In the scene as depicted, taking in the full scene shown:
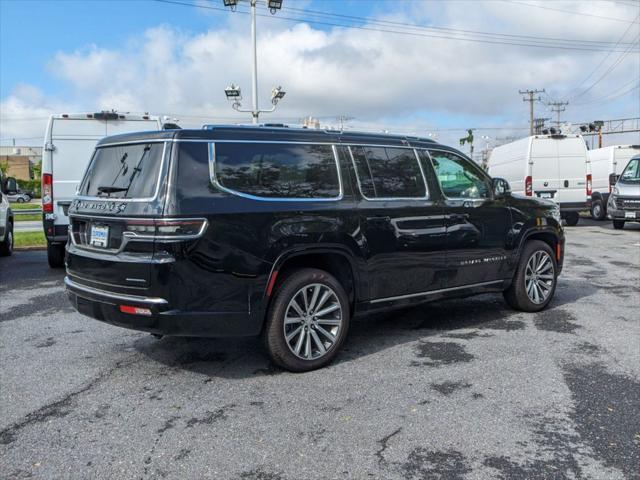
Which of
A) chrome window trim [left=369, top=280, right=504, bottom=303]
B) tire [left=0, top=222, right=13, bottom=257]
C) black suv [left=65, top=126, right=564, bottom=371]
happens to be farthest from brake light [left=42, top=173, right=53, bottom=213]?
chrome window trim [left=369, top=280, right=504, bottom=303]

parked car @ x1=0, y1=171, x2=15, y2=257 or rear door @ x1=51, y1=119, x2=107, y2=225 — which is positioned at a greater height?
rear door @ x1=51, y1=119, x2=107, y2=225

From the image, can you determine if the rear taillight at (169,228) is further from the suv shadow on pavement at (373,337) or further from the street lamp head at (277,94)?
the street lamp head at (277,94)

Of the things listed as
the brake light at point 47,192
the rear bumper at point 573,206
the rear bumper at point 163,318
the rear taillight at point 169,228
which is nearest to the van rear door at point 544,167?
the rear bumper at point 573,206

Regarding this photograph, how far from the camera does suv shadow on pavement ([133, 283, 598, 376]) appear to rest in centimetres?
494

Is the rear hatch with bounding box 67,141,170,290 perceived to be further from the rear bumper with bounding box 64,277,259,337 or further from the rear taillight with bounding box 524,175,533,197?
the rear taillight with bounding box 524,175,533,197

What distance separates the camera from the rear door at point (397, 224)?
16.6 ft

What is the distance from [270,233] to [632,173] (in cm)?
1684

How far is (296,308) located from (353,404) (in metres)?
0.93

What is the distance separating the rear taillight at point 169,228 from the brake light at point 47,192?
Result: 6020 mm

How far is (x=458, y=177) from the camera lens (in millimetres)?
6012

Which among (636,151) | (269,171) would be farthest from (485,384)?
(636,151)

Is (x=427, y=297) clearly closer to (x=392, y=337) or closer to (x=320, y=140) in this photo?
(x=392, y=337)

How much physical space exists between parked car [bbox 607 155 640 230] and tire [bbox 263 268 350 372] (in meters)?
15.1

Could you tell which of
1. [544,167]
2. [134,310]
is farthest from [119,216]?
[544,167]
